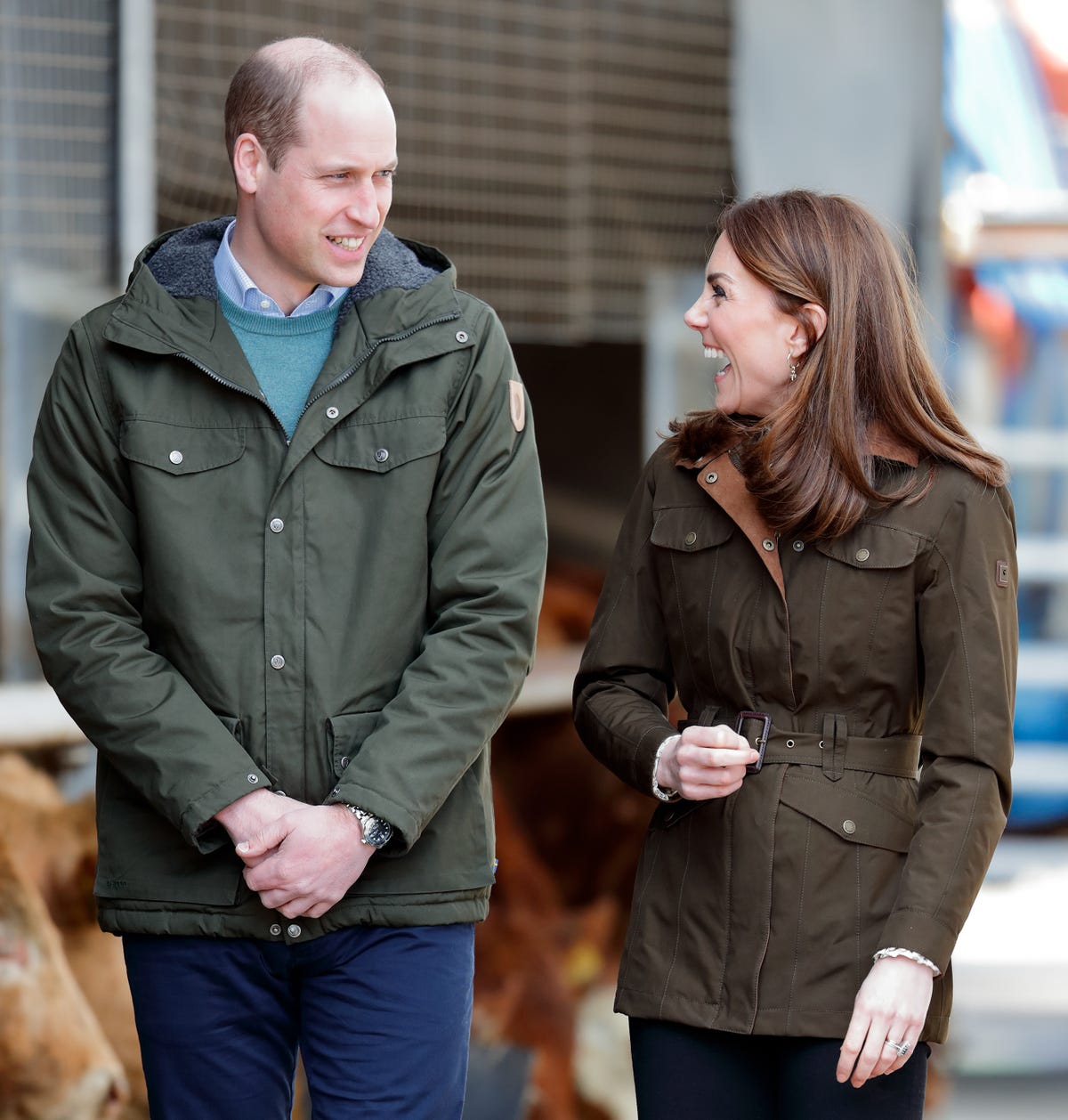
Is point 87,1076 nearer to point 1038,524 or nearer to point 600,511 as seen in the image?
point 600,511

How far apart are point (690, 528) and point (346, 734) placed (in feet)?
1.59

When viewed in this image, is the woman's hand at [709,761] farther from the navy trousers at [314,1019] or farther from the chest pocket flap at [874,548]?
the navy trousers at [314,1019]

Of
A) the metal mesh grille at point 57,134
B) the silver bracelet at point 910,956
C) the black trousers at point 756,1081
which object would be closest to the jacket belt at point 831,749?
the silver bracelet at point 910,956

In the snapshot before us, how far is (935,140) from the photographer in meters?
5.12

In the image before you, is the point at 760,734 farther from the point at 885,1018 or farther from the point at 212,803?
the point at 212,803

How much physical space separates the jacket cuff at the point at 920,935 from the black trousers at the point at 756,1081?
0.14 meters

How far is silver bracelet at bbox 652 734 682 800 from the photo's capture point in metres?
→ 1.96

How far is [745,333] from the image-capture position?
2.00 meters

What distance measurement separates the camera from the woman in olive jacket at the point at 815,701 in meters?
1.88

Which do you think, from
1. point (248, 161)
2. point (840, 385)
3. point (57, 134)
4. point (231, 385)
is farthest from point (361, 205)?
point (57, 134)

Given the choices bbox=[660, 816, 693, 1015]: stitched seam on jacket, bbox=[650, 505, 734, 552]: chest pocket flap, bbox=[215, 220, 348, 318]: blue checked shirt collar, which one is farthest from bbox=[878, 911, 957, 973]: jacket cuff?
bbox=[215, 220, 348, 318]: blue checked shirt collar

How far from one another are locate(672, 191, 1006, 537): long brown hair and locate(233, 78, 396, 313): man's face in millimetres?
459

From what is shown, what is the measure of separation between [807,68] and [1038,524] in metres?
1.88

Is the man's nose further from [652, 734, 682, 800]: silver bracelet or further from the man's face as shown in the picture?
[652, 734, 682, 800]: silver bracelet
